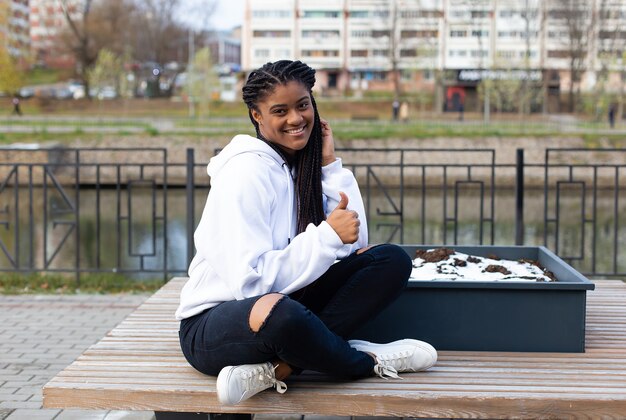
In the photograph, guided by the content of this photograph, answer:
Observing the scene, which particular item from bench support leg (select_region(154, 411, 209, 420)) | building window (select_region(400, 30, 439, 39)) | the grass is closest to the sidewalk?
the grass

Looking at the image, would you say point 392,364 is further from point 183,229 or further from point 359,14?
point 359,14

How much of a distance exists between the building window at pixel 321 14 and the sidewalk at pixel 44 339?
56289 millimetres

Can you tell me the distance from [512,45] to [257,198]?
5655cm

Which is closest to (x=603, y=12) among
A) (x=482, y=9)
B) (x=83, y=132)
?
(x=482, y=9)

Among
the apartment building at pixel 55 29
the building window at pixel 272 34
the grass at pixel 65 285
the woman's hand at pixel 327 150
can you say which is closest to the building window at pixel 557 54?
the building window at pixel 272 34

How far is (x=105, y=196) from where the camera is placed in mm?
25328

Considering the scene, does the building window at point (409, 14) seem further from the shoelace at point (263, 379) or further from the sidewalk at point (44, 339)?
the shoelace at point (263, 379)

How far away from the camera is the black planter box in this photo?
3.17 metres

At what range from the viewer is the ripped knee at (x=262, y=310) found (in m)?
2.60

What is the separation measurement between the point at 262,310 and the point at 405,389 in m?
0.50

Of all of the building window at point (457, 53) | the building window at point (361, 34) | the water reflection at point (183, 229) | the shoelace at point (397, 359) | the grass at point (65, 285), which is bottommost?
the water reflection at point (183, 229)

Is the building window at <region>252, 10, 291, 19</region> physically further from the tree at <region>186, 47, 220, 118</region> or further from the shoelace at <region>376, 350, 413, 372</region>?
the shoelace at <region>376, 350, 413, 372</region>

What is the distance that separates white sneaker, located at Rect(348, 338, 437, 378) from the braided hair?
458 mm

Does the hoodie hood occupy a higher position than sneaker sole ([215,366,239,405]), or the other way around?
the hoodie hood
